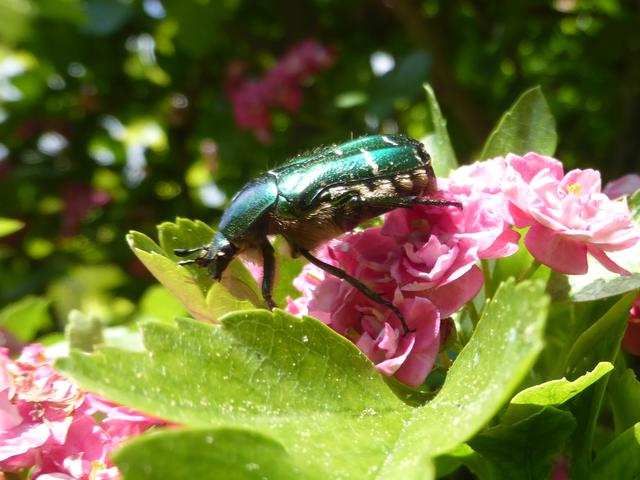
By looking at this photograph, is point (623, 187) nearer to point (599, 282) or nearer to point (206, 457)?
point (599, 282)

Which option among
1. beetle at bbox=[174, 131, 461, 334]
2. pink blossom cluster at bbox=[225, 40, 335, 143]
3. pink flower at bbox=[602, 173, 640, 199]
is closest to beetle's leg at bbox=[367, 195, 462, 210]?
beetle at bbox=[174, 131, 461, 334]

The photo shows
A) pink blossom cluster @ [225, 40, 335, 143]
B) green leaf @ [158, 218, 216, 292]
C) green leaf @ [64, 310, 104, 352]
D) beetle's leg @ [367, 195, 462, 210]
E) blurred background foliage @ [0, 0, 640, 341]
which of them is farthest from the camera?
pink blossom cluster @ [225, 40, 335, 143]

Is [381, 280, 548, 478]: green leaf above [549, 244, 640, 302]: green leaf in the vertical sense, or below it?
above

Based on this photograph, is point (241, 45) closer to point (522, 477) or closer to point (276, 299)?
point (276, 299)

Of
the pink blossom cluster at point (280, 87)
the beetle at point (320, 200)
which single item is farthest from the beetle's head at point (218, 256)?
the pink blossom cluster at point (280, 87)

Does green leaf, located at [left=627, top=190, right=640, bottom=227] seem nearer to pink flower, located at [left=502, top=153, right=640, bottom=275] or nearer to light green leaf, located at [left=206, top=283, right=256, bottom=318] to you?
pink flower, located at [left=502, top=153, right=640, bottom=275]

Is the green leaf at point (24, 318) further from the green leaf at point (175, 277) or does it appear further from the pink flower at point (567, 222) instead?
the pink flower at point (567, 222)

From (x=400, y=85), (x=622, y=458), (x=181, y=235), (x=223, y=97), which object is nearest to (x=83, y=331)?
(x=181, y=235)

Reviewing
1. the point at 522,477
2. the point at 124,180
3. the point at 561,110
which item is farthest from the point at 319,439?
the point at 124,180
